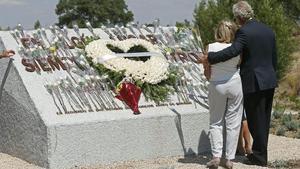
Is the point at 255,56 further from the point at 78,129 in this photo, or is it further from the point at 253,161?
the point at 78,129

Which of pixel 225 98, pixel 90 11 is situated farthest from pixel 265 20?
pixel 90 11

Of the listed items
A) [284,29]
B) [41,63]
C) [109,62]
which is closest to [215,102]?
[109,62]

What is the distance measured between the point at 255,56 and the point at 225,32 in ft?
1.57

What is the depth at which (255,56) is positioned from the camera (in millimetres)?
6648

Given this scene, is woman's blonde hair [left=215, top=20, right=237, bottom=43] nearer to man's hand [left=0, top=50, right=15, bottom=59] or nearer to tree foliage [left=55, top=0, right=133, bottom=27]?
man's hand [left=0, top=50, right=15, bottom=59]

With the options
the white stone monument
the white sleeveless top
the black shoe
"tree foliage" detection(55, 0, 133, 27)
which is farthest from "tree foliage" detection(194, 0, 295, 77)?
"tree foliage" detection(55, 0, 133, 27)

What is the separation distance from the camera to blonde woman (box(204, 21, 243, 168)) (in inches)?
250

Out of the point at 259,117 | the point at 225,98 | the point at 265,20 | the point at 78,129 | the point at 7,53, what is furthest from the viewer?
the point at 265,20

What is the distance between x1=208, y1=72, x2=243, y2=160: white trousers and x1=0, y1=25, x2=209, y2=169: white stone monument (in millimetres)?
983

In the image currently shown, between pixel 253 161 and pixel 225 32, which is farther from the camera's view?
pixel 253 161

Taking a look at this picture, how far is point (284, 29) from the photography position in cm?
1473

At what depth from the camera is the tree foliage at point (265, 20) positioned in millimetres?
14750

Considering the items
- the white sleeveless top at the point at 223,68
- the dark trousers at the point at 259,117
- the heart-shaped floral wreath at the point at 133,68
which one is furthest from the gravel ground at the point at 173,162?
the white sleeveless top at the point at 223,68

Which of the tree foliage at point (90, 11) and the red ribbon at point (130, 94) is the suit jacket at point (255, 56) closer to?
the red ribbon at point (130, 94)
